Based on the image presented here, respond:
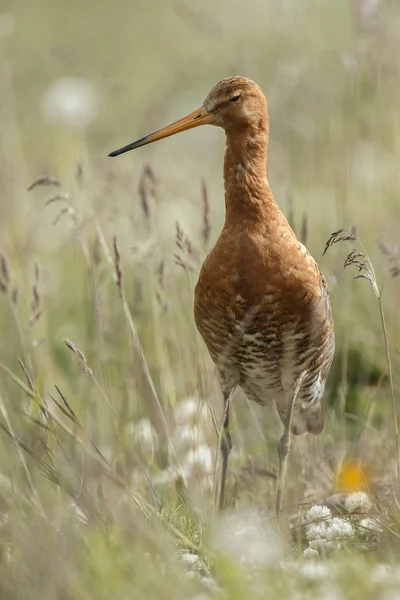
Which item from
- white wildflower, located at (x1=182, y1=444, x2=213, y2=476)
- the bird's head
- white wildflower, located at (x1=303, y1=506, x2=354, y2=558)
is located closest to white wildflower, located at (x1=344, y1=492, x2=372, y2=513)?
white wildflower, located at (x1=303, y1=506, x2=354, y2=558)

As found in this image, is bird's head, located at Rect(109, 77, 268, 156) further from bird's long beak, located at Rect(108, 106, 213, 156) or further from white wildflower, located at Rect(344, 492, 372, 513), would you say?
white wildflower, located at Rect(344, 492, 372, 513)

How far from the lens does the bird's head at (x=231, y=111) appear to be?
10.9ft

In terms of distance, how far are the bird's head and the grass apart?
0.28 meters

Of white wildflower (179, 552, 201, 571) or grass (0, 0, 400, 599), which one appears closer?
grass (0, 0, 400, 599)

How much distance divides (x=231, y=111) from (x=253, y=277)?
56 centimetres

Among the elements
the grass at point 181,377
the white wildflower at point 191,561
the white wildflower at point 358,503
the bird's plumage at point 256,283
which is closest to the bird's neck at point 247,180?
the bird's plumage at point 256,283

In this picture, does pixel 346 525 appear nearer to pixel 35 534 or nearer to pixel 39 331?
pixel 35 534

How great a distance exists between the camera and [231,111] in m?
3.34

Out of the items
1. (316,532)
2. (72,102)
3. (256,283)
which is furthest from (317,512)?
(72,102)

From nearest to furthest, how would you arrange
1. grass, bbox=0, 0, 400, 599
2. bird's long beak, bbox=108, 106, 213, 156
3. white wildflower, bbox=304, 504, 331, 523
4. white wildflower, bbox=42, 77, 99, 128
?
grass, bbox=0, 0, 400, 599 < white wildflower, bbox=304, 504, 331, 523 < bird's long beak, bbox=108, 106, 213, 156 < white wildflower, bbox=42, 77, 99, 128

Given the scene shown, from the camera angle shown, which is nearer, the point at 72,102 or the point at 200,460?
the point at 200,460

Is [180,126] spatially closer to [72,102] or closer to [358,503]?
[358,503]

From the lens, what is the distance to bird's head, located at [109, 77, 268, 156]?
3.33 meters

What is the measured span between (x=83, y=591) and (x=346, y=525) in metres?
0.91
